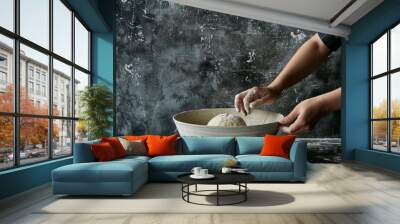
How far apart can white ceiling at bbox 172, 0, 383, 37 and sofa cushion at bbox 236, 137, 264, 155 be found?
254cm

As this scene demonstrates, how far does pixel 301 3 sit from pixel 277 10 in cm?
56

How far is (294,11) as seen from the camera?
746 centimetres

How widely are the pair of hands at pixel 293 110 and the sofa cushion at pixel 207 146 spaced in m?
1.90

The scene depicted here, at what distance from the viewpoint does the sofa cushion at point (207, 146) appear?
6.54 metres

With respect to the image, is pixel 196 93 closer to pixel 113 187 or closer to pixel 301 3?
pixel 301 3

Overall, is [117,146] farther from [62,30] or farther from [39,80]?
[62,30]

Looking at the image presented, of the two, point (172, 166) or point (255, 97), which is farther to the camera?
point (255, 97)

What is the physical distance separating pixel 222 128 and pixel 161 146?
154cm

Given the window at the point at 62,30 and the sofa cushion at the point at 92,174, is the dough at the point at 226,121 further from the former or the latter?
the sofa cushion at the point at 92,174

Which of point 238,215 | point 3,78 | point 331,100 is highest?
point 3,78

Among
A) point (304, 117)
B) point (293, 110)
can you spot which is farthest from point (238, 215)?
point (304, 117)

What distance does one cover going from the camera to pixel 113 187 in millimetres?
4656

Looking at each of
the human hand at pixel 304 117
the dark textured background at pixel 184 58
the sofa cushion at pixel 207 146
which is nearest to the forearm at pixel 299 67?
the dark textured background at pixel 184 58

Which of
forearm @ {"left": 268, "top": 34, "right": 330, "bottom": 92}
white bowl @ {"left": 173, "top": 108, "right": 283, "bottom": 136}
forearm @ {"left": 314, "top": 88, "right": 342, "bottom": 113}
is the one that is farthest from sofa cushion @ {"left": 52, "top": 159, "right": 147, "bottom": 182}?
forearm @ {"left": 314, "top": 88, "right": 342, "bottom": 113}
